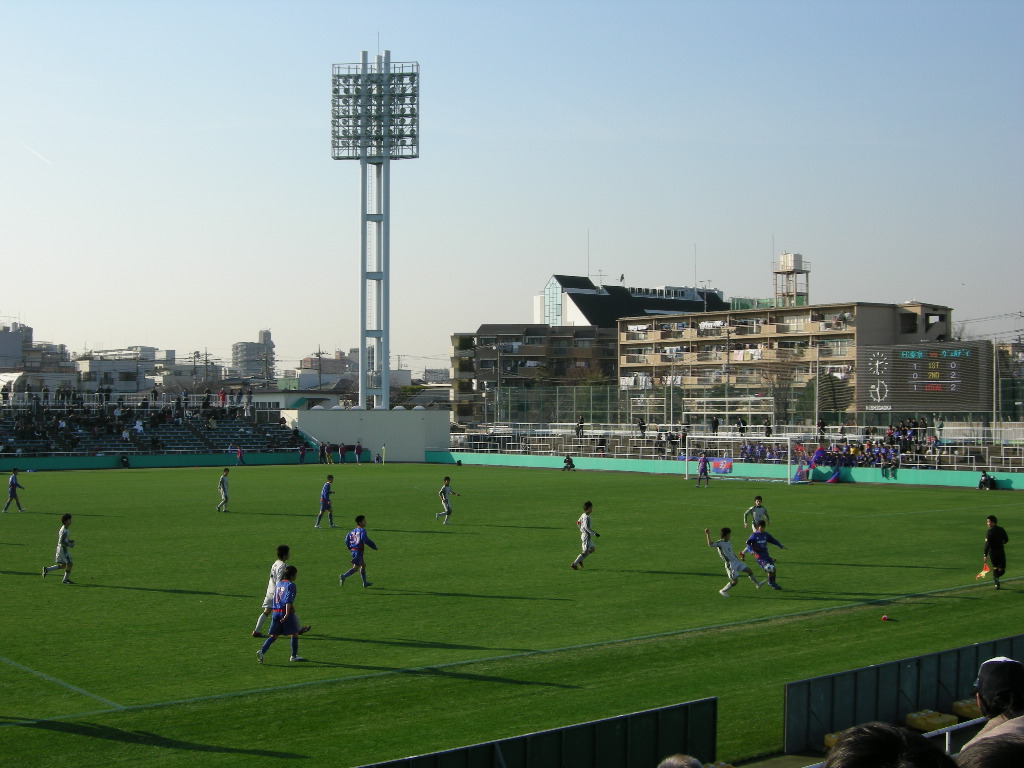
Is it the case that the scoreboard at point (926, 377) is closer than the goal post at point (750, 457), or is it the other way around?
the scoreboard at point (926, 377)

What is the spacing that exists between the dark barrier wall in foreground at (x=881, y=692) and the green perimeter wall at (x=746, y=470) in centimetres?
3807

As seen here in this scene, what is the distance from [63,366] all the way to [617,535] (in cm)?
13231

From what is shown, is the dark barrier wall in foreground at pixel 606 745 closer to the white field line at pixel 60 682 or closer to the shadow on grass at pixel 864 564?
the white field line at pixel 60 682

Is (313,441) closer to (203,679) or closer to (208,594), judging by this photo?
(208,594)

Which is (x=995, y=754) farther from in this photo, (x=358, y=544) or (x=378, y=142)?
(x=378, y=142)

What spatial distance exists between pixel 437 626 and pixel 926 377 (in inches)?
1736

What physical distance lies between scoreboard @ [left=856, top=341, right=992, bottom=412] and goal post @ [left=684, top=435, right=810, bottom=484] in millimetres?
4989

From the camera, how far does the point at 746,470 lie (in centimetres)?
5728

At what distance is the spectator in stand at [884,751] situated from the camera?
9.46 ft

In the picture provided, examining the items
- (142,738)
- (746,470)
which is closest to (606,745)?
(142,738)

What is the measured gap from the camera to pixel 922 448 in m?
53.2

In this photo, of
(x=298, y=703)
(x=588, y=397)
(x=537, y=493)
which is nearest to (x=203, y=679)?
(x=298, y=703)

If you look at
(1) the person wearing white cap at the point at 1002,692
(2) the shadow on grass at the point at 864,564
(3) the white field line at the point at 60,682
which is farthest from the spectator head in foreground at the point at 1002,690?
(2) the shadow on grass at the point at 864,564

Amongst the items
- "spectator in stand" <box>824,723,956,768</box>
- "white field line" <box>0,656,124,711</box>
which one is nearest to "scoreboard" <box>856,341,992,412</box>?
"white field line" <box>0,656,124,711</box>
